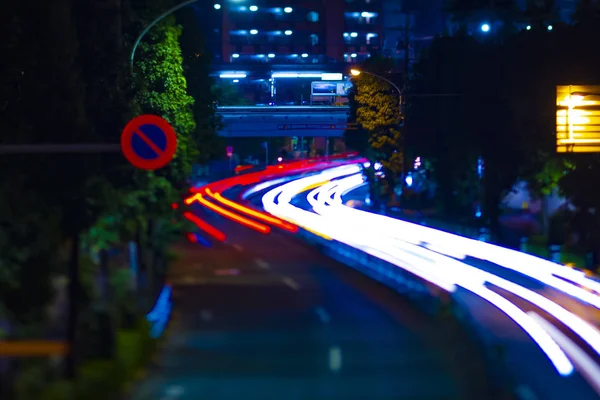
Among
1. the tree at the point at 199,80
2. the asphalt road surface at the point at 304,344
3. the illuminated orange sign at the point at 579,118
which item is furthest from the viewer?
the tree at the point at 199,80

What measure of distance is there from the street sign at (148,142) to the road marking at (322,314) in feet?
39.0

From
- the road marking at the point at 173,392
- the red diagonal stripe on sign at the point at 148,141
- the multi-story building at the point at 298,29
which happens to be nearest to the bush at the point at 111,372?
the road marking at the point at 173,392

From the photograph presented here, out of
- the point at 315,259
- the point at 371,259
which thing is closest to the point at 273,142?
the point at 315,259

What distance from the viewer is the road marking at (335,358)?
16250 millimetres

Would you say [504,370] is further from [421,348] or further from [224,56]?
[224,56]

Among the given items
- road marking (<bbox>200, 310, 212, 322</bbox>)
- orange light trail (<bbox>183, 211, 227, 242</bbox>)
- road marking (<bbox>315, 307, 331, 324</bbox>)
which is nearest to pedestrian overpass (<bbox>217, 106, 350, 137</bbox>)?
orange light trail (<bbox>183, 211, 227, 242</bbox>)

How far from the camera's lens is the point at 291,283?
29.2 metres

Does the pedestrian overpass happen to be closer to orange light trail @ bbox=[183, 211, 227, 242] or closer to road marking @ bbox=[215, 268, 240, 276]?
orange light trail @ bbox=[183, 211, 227, 242]

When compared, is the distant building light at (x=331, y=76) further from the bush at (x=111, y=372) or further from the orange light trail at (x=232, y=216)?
the bush at (x=111, y=372)

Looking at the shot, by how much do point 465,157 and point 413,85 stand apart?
6258 millimetres

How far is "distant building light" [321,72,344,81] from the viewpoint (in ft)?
248

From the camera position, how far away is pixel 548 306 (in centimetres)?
2519

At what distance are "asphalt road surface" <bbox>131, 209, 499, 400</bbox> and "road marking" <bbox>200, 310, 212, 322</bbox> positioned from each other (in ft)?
0.05

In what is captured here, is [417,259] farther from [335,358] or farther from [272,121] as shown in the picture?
[272,121]
